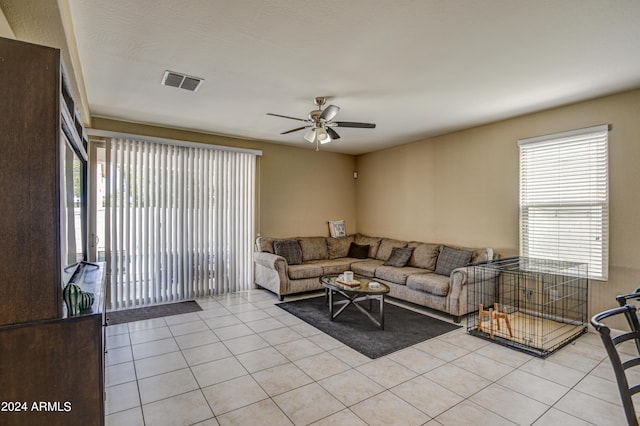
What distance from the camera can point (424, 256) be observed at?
5195 mm

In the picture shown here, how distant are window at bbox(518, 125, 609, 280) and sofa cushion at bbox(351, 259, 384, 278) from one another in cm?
218

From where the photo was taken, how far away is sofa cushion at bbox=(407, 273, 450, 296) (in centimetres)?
416

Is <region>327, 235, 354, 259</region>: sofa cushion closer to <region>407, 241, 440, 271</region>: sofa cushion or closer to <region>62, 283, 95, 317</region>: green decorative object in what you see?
<region>407, 241, 440, 271</region>: sofa cushion

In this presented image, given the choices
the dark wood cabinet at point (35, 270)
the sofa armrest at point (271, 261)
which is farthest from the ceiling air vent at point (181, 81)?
the sofa armrest at point (271, 261)

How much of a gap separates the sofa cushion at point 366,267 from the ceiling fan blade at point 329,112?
2.88m

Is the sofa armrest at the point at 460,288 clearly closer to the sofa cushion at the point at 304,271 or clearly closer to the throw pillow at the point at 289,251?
the sofa cushion at the point at 304,271

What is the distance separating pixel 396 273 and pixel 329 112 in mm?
2754

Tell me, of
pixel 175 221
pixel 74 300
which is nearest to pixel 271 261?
pixel 175 221

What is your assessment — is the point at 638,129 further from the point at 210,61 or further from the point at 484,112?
the point at 210,61

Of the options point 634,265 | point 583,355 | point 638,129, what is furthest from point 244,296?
point 638,129

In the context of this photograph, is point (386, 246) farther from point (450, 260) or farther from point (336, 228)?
point (450, 260)

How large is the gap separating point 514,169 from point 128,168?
5.44 meters

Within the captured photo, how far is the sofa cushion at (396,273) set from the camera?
476 cm

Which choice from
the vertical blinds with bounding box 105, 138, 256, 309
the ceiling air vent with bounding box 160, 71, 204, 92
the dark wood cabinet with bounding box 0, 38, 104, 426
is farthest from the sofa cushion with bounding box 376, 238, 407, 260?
the dark wood cabinet with bounding box 0, 38, 104, 426
